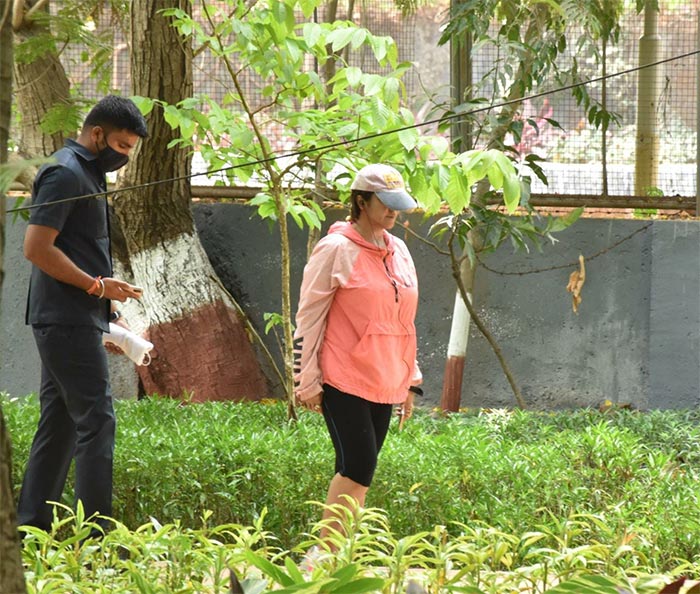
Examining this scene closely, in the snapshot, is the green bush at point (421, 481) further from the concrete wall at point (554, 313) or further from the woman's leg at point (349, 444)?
the concrete wall at point (554, 313)

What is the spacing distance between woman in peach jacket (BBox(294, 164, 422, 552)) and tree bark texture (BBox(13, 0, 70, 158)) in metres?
3.89

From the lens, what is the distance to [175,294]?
7637mm

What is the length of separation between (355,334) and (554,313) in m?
3.93

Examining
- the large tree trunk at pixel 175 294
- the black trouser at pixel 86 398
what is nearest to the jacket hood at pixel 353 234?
the black trouser at pixel 86 398

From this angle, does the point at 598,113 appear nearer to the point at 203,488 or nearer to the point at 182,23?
the point at 182,23

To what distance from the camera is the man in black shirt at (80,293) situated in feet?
14.5

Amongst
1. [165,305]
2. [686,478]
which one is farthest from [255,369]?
[686,478]

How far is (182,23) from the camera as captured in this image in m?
6.03

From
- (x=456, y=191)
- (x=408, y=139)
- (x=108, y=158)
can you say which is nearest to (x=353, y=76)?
(x=408, y=139)

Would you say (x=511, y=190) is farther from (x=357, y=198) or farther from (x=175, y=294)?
(x=175, y=294)

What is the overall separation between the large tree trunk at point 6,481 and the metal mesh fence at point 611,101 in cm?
617

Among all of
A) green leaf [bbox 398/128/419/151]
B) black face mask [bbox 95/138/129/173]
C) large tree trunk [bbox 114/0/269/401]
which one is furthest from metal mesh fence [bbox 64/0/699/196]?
black face mask [bbox 95/138/129/173]

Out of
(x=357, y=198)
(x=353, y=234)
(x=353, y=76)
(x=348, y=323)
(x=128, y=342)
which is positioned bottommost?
(x=128, y=342)

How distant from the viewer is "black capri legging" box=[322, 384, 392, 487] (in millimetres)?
4309
